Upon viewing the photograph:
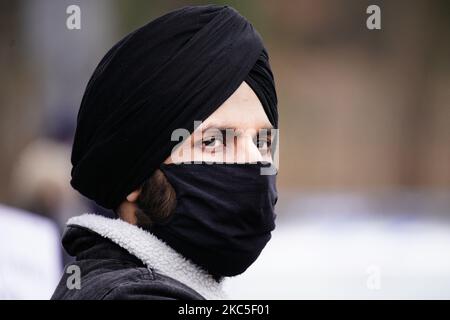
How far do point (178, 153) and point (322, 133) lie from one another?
13.9ft

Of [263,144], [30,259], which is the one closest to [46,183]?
[30,259]

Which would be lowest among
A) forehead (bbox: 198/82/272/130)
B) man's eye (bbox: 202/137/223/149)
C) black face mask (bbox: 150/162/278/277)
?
black face mask (bbox: 150/162/278/277)

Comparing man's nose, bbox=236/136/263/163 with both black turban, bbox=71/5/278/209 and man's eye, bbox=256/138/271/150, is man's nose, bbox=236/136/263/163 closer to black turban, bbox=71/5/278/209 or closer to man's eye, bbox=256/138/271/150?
man's eye, bbox=256/138/271/150

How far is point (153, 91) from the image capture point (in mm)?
2113

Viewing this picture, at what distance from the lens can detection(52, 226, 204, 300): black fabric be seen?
1918 millimetres

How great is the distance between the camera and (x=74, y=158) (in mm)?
2297

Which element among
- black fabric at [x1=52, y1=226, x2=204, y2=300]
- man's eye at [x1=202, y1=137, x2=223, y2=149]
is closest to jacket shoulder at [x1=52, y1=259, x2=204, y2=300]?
black fabric at [x1=52, y1=226, x2=204, y2=300]

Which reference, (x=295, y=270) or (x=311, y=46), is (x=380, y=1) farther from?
(x=295, y=270)

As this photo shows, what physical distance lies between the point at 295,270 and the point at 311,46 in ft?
5.71

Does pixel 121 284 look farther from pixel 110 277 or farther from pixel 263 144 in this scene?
pixel 263 144

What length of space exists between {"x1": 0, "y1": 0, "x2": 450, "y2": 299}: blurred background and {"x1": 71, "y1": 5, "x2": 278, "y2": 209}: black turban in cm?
327

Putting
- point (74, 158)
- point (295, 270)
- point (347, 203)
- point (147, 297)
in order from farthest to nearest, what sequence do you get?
1. point (347, 203)
2. point (295, 270)
3. point (74, 158)
4. point (147, 297)
